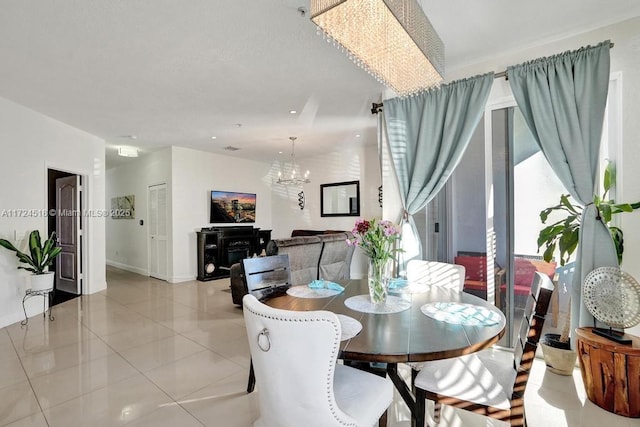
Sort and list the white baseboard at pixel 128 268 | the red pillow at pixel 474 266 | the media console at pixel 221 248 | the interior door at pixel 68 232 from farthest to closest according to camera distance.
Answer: the white baseboard at pixel 128 268 → the media console at pixel 221 248 → the interior door at pixel 68 232 → the red pillow at pixel 474 266

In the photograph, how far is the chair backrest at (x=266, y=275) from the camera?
228 cm

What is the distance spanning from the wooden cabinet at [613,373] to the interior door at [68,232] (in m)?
6.72

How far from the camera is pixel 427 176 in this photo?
3180 millimetres

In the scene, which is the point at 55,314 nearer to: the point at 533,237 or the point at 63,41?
the point at 63,41

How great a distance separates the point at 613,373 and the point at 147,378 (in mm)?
3313

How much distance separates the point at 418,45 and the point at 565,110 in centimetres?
152

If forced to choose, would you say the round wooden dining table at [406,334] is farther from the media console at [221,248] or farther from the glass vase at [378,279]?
the media console at [221,248]

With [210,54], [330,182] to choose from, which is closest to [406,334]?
[210,54]

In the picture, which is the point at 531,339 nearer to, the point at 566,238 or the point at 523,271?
the point at 566,238

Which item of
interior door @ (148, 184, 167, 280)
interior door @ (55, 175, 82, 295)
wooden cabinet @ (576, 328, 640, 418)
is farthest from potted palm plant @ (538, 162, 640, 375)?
interior door @ (55, 175, 82, 295)

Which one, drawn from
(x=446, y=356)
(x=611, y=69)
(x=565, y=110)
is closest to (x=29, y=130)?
(x=446, y=356)

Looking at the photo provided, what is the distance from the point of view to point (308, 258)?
4.38m

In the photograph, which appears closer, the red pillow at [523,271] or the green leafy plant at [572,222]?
the green leafy plant at [572,222]

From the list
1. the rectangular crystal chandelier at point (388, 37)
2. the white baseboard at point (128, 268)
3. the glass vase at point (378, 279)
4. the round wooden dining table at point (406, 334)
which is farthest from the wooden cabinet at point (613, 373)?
the white baseboard at point (128, 268)
